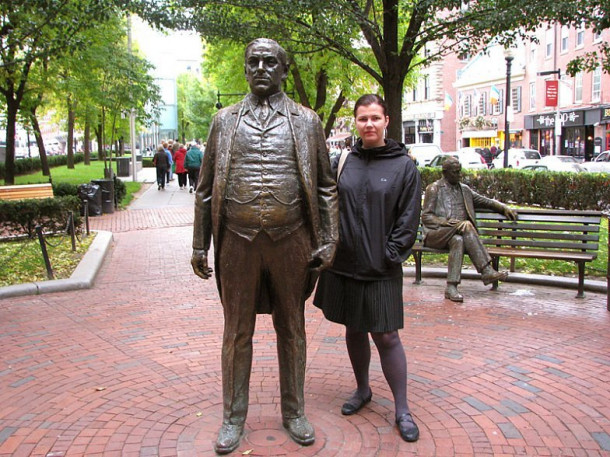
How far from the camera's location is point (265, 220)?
3270 mm

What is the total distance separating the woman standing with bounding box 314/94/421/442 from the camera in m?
3.62

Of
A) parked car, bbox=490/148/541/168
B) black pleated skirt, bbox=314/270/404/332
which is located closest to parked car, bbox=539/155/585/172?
parked car, bbox=490/148/541/168

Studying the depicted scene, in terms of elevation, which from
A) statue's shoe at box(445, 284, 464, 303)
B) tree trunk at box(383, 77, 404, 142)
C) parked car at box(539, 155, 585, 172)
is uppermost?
tree trunk at box(383, 77, 404, 142)

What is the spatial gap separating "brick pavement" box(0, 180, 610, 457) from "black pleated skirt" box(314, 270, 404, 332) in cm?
66

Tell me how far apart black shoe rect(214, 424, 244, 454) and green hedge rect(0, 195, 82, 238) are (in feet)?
29.1

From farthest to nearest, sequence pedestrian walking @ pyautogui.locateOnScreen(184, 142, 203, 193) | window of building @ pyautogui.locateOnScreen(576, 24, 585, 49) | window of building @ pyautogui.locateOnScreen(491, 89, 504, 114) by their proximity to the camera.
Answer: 1. window of building @ pyautogui.locateOnScreen(491, 89, 504, 114)
2. window of building @ pyautogui.locateOnScreen(576, 24, 585, 49)
3. pedestrian walking @ pyautogui.locateOnScreen(184, 142, 203, 193)

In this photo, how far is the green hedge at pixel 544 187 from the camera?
14.8 m

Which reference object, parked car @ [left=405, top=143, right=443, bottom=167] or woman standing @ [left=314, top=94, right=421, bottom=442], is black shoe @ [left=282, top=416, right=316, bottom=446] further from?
parked car @ [left=405, top=143, right=443, bottom=167]

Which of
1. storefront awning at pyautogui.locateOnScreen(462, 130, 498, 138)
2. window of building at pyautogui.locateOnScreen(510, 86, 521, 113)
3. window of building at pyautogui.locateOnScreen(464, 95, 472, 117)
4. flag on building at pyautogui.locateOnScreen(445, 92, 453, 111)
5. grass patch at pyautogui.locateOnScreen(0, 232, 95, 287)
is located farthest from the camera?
window of building at pyautogui.locateOnScreen(464, 95, 472, 117)

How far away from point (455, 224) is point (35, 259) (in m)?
6.15

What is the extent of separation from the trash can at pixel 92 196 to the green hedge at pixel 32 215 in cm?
368

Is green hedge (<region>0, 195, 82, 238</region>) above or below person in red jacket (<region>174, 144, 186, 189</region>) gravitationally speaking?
below

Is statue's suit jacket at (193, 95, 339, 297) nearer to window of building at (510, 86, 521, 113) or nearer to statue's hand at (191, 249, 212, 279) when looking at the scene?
statue's hand at (191, 249, 212, 279)

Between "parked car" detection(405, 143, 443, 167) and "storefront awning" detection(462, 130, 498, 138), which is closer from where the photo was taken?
"parked car" detection(405, 143, 443, 167)
